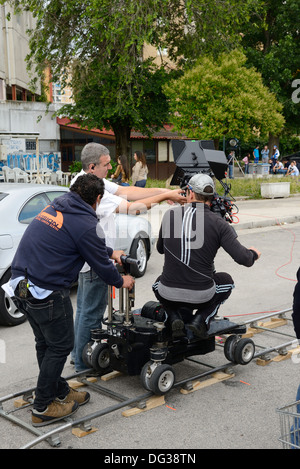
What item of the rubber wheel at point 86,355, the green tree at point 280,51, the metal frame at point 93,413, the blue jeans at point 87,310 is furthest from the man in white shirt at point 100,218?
the green tree at point 280,51

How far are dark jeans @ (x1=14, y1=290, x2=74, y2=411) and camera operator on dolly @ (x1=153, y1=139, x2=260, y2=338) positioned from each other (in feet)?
3.16

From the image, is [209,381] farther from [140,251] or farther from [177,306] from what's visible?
[140,251]

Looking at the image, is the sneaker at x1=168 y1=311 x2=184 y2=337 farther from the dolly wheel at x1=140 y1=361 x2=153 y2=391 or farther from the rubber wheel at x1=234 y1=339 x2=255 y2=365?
the rubber wheel at x1=234 y1=339 x2=255 y2=365

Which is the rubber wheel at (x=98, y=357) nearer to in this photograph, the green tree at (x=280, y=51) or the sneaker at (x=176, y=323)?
the sneaker at (x=176, y=323)

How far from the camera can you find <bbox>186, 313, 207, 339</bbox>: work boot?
14.8ft

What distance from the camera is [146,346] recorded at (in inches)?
177

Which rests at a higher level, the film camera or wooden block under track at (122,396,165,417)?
the film camera

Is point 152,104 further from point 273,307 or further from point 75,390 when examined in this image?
point 75,390

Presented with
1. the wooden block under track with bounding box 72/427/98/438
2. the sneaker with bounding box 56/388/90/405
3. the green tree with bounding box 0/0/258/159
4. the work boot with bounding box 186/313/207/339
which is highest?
the green tree with bounding box 0/0/258/159

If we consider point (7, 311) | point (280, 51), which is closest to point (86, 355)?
point (7, 311)

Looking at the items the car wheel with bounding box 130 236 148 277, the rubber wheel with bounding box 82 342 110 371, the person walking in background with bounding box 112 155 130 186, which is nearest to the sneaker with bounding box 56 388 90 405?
the rubber wheel with bounding box 82 342 110 371

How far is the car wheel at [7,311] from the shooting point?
626 cm

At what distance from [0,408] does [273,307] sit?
4077mm
